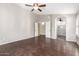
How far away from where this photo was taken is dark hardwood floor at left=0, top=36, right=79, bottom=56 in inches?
68.3

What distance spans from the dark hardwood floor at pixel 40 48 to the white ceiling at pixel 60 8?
44 centimetres

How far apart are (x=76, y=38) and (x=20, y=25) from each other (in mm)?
908

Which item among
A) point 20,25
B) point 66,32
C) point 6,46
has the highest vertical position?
point 20,25

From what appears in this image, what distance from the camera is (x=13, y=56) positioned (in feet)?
5.68

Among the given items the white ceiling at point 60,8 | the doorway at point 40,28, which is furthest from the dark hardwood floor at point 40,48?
the white ceiling at point 60,8

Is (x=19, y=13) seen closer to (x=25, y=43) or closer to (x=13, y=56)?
(x=25, y=43)

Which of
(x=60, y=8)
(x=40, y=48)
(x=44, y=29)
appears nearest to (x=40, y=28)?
(x=44, y=29)

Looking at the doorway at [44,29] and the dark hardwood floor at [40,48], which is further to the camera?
the doorway at [44,29]

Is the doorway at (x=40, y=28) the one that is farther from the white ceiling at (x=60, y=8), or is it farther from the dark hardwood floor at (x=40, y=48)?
the white ceiling at (x=60, y=8)

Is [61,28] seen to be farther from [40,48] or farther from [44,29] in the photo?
[40,48]

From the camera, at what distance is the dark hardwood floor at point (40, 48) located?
1736 mm

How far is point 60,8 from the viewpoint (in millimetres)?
1803

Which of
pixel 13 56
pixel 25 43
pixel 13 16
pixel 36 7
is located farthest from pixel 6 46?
pixel 36 7

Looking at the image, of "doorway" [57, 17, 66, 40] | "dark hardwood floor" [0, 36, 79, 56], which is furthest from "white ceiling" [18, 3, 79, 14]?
"dark hardwood floor" [0, 36, 79, 56]
